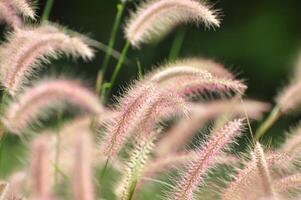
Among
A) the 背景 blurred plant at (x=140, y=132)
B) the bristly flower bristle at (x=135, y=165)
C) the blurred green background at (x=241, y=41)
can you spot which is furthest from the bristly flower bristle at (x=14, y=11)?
the blurred green background at (x=241, y=41)

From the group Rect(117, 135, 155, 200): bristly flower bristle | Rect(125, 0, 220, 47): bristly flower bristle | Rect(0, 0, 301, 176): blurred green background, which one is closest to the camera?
Rect(117, 135, 155, 200): bristly flower bristle

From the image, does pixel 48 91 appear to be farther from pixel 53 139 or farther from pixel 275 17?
pixel 275 17

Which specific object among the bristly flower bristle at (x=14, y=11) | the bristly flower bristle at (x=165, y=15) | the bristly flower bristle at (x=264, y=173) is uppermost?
the bristly flower bristle at (x=165, y=15)

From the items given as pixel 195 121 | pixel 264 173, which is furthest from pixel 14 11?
pixel 264 173

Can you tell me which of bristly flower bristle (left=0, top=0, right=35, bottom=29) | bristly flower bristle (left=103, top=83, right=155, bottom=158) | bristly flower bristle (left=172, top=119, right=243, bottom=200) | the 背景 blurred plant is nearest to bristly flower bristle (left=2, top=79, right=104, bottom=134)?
the 背景 blurred plant

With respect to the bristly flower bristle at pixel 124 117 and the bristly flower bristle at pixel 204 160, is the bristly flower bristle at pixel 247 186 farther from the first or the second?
the bristly flower bristle at pixel 124 117

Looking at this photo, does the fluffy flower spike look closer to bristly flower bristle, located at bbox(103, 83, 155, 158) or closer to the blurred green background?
bristly flower bristle, located at bbox(103, 83, 155, 158)
